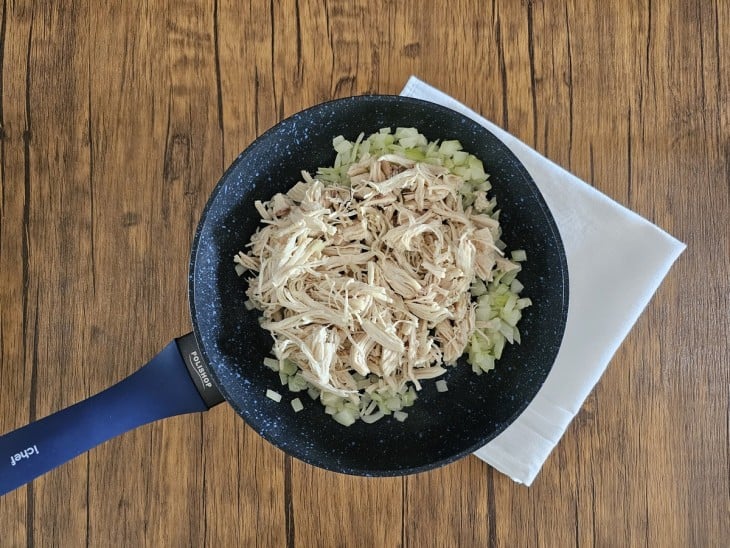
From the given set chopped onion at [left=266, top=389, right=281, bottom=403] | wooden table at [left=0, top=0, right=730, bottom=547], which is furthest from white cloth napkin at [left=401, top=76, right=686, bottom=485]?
chopped onion at [left=266, top=389, right=281, bottom=403]

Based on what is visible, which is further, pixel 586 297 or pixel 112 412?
pixel 586 297

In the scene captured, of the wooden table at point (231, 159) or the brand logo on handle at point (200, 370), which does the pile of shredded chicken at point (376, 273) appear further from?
the wooden table at point (231, 159)

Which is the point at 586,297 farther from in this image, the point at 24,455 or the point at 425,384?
the point at 24,455

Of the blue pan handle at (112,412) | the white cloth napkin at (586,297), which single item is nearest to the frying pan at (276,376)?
the blue pan handle at (112,412)

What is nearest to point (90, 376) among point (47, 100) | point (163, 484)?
point (163, 484)

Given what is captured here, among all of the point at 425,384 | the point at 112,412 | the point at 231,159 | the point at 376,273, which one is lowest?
the point at 425,384

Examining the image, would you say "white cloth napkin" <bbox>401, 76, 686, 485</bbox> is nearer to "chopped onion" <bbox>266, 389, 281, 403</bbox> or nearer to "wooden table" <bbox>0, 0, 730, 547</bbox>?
"wooden table" <bbox>0, 0, 730, 547</bbox>

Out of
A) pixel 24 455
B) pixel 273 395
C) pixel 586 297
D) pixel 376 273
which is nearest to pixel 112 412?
pixel 24 455
